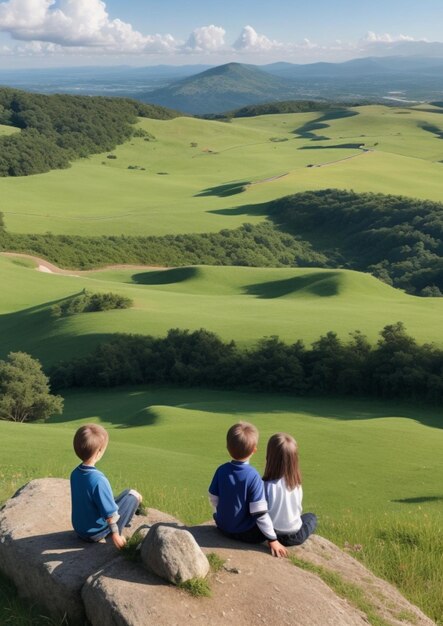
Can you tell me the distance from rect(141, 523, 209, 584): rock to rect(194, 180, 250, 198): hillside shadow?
100.0m

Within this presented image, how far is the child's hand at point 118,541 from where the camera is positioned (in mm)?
7410

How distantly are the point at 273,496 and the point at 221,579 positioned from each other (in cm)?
149

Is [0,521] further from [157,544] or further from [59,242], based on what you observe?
[59,242]

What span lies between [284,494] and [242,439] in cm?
111

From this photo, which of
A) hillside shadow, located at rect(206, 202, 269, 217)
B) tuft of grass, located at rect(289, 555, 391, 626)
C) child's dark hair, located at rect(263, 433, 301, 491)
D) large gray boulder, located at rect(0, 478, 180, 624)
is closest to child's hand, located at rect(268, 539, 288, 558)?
tuft of grass, located at rect(289, 555, 391, 626)

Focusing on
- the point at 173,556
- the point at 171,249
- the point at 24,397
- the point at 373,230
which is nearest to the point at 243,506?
the point at 173,556

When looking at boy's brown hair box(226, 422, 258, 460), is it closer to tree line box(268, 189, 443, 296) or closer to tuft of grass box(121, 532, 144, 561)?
tuft of grass box(121, 532, 144, 561)

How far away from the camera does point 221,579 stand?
6.98 meters

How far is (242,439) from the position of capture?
763 cm

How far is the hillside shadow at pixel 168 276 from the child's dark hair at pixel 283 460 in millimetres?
49647

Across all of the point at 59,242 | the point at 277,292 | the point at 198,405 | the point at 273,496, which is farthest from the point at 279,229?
the point at 273,496

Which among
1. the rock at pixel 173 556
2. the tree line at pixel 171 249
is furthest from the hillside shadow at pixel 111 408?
the tree line at pixel 171 249

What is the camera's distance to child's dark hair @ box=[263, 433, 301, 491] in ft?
26.2

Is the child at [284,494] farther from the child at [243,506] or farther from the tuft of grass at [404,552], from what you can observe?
the tuft of grass at [404,552]
